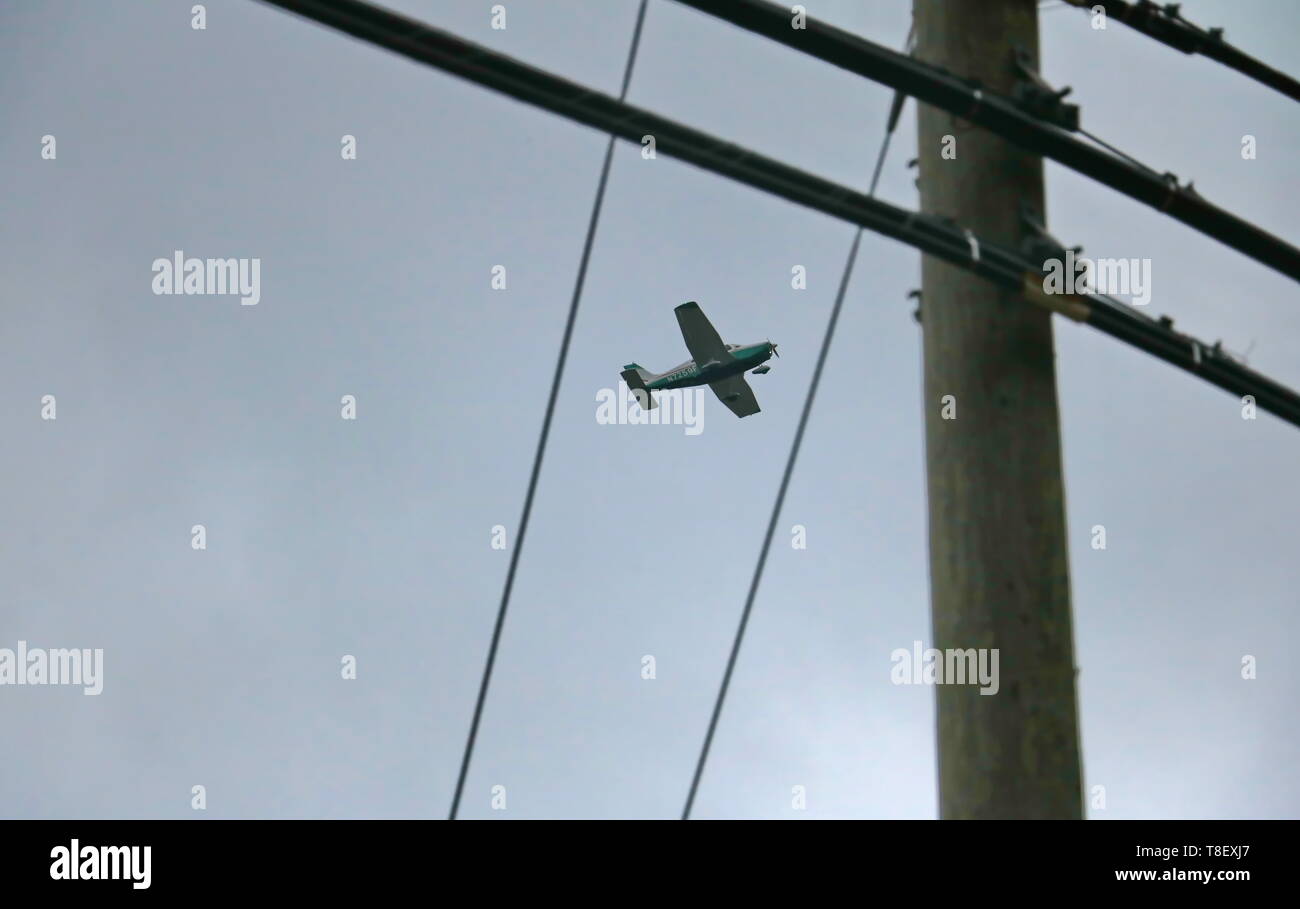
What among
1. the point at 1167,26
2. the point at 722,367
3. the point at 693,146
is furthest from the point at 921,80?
the point at 722,367

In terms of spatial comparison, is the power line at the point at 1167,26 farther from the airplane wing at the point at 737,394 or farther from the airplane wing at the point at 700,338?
the airplane wing at the point at 737,394

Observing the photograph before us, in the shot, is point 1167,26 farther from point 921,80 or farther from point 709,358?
point 709,358

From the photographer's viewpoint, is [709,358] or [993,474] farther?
[709,358]

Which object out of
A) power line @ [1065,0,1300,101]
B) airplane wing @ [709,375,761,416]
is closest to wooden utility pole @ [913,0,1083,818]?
power line @ [1065,0,1300,101]

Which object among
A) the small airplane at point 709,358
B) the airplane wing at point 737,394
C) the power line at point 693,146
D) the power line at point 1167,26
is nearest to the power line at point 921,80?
the power line at point 693,146

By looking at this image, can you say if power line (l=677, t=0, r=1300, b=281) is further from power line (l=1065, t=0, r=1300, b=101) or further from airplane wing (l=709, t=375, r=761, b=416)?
airplane wing (l=709, t=375, r=761, b=416)
